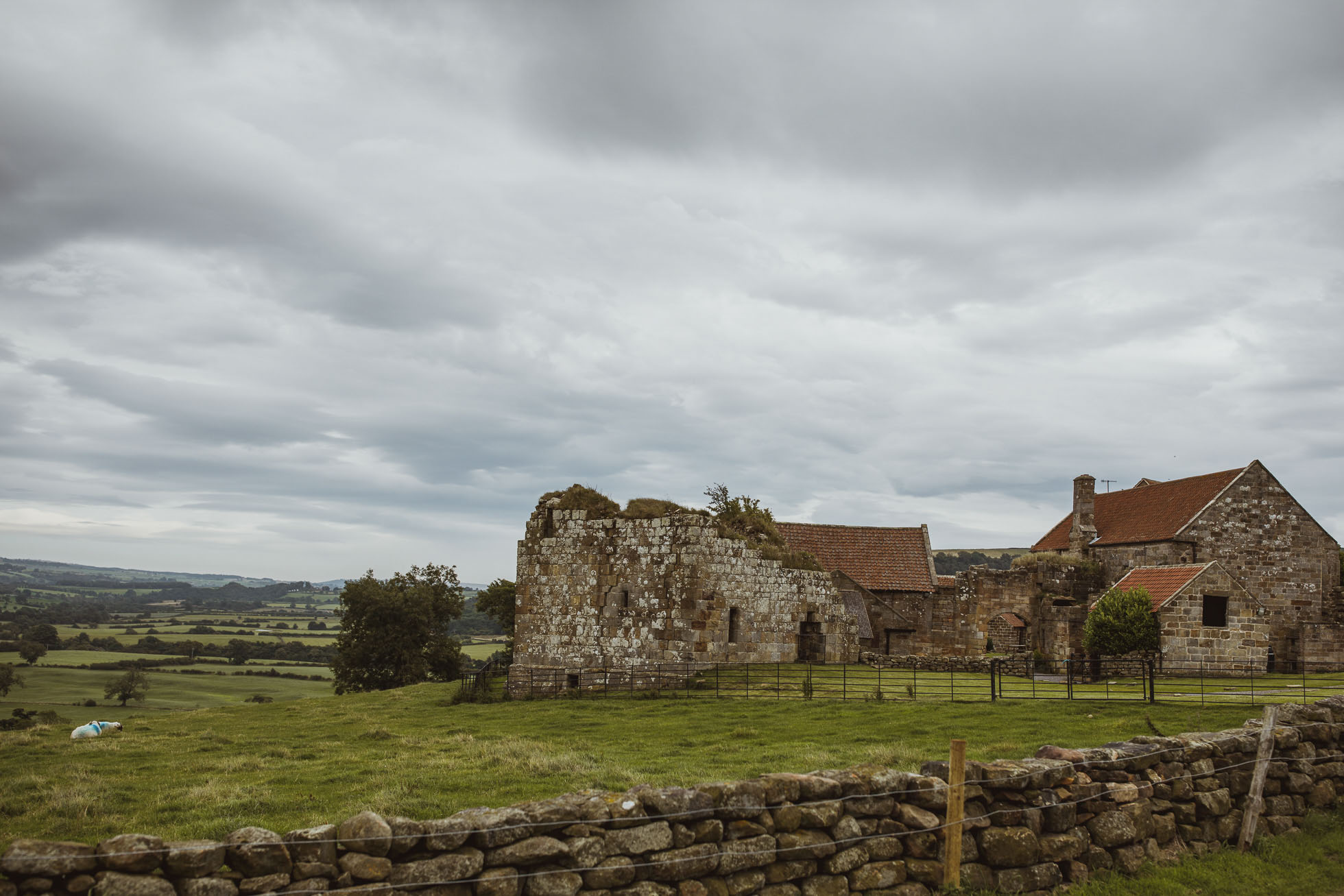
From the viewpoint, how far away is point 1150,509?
4278 centimetres

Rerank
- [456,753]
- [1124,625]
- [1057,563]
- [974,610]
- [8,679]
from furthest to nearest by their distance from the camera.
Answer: [1057,563] < [974,610] < [8,679] < [1124,625] < [456,753]

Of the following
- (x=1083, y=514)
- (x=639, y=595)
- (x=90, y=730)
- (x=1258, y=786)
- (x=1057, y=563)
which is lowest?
(x=90, y=730)

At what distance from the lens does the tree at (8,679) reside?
33938 millimetres

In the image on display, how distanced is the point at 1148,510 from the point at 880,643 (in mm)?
16777

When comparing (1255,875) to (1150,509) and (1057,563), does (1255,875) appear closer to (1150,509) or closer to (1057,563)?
(1057,563)

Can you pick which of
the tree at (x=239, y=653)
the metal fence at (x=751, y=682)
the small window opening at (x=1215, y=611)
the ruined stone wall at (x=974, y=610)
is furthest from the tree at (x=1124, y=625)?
the tree at (x=239, y=653)

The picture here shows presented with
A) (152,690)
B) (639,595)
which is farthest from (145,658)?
(639,595)

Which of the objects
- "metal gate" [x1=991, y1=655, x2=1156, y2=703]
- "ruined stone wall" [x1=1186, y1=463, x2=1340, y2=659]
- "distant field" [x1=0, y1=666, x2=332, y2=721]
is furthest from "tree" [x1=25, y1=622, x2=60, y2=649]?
"ruined stone wall" [x1=1186, y1=463, x2=1340, y2=659]

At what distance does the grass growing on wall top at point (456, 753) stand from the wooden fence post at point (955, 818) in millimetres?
3977

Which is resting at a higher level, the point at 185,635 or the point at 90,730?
the point at 90,730

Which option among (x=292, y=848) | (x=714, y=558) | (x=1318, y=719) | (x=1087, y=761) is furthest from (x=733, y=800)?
(x=714, y=558)

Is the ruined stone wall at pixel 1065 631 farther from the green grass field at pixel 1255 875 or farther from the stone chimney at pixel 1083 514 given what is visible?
the green grass field at pixel 1255 875

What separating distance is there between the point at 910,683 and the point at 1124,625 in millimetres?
10337

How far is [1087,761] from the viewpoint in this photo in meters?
8.53
